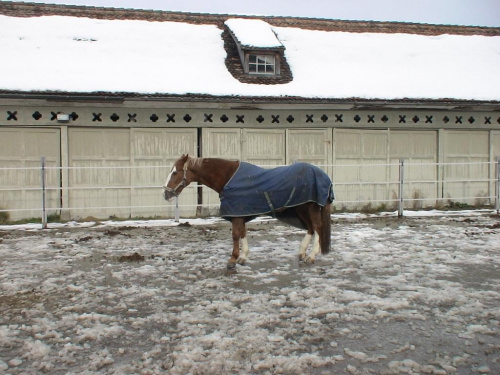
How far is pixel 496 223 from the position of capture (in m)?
9.21

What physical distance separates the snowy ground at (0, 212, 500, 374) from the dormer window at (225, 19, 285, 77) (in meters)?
6.01

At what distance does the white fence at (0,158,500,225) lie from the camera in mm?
10078

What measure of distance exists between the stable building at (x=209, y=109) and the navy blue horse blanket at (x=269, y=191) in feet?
14.4

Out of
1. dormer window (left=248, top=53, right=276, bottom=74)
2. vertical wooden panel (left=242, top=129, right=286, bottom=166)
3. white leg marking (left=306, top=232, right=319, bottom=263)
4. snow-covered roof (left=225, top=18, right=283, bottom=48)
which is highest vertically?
snow-covered roof (left=225, top=18, right=283, bottom=48)

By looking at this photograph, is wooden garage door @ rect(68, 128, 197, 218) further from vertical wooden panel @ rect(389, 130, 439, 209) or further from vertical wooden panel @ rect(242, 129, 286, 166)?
vertical wooden panel @ rect(389, 130, 439, 209)

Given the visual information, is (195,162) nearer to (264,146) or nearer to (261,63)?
(264,146)

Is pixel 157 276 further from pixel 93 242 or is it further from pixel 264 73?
pixel 264 73

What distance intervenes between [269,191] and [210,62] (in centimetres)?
716

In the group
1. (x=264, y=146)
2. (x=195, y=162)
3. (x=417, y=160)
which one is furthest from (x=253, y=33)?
(x=195, y=162)

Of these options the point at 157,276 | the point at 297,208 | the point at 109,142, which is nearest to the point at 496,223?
the point at 297,208

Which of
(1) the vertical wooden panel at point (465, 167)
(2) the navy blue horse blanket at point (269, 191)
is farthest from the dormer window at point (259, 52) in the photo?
(2) the navy blue horse blanket at point (269, 191)

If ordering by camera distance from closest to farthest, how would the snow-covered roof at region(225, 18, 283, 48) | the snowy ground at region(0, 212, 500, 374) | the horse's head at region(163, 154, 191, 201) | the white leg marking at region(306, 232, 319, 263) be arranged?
the snowy ground at region(0, 212, 500, 374)
the white leg marking at region(306, 232, 319, 263)
the horse's head at region(163, 154, 191, 201)
the snow-covered roof at region(225, 18, 283, 48)

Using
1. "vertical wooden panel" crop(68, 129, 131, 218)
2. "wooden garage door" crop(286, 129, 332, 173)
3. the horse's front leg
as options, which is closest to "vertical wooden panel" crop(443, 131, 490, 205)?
"wooden garage door" crop(286, 129, 332, 173)

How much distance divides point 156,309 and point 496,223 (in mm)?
7776
